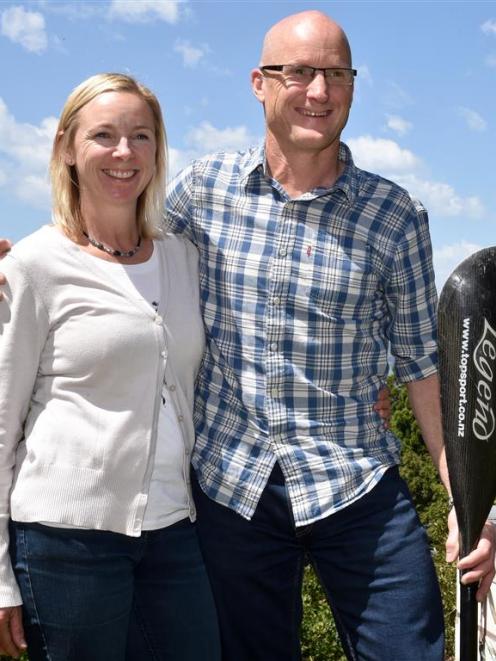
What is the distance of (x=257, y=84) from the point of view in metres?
3.46

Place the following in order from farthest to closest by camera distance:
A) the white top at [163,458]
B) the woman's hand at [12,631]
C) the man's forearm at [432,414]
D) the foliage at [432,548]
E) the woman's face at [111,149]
Answer: the foliage at [432,548]
the man's forearm at [432,414]
the woman's face at [111,149]
the white top at [163,458]
the woman's hand at [12,631]

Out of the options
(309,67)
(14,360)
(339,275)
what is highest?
(309,67)

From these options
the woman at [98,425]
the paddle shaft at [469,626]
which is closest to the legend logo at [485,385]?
the paddle shaft at [469,626]

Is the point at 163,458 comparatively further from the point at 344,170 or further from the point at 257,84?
the point at 257,84

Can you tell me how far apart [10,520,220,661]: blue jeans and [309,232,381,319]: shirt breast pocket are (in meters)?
0.89

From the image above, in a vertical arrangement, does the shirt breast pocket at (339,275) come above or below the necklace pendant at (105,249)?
below

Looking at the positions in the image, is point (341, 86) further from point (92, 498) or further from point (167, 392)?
point (92, 498)

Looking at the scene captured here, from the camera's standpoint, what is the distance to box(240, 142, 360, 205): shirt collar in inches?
128

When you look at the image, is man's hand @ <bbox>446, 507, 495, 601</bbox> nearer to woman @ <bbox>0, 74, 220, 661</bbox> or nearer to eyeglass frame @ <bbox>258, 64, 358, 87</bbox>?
woman @ <bbox>0, 74, 220, 661</bbox>

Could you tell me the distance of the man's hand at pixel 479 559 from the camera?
10.3 feet

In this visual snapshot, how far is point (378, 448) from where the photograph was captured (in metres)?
3.29

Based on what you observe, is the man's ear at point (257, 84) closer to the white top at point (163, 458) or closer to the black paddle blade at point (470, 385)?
the white top at point (163, 458)

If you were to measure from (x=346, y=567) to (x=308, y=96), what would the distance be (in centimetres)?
163

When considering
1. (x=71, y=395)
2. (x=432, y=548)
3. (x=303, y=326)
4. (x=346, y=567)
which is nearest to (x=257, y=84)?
(x=303, y=326)
